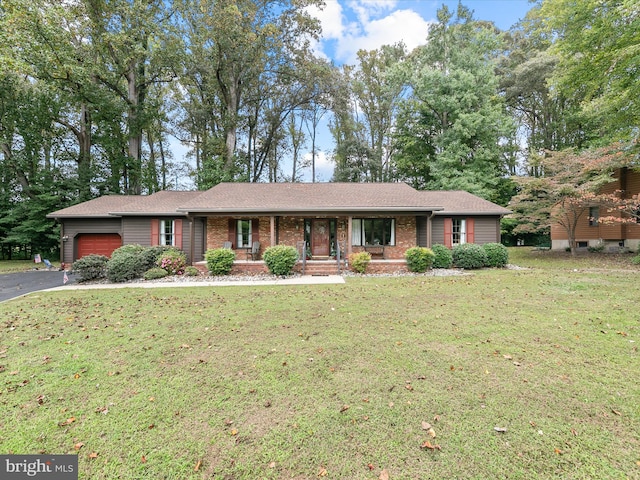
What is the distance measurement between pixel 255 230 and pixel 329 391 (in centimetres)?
1178

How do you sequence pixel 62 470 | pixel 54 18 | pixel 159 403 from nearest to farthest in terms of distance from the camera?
pixel 62 470 < pixel 159 403 < pixel 54 18

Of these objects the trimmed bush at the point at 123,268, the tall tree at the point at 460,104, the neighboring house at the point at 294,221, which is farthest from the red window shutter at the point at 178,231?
the tall tree at the point at 460,104

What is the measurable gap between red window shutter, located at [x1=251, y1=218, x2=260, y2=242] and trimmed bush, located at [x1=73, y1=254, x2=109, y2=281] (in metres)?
6.17

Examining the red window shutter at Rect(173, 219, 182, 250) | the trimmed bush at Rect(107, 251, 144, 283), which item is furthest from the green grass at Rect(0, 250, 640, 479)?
the red window shutter at Rect(173, 219, 182, 250)

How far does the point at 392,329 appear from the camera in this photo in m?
4.95

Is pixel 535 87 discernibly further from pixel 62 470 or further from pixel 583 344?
pixel 62 470

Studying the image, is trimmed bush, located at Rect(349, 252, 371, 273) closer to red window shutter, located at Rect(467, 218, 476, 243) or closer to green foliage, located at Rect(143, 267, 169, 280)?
red window shutter, located at Rect(467, 218, 476, 243)

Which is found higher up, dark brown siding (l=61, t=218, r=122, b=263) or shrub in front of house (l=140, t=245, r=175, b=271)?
dark brown siding (l=61, t=218, r=122, b=263)

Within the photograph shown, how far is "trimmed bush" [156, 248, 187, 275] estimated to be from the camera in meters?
11.7

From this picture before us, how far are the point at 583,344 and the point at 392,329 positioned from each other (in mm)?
2776

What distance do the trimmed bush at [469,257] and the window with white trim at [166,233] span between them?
14.3 m

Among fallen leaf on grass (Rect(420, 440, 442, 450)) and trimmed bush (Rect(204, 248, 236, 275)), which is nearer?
fallen leaf on grass (Rect(420, 440, 442, 450))

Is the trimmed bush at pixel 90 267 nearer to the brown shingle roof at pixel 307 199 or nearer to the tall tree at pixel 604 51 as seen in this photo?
the brown shingle roof at pixel 307 199

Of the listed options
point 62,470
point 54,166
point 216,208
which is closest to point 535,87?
point 216,208
